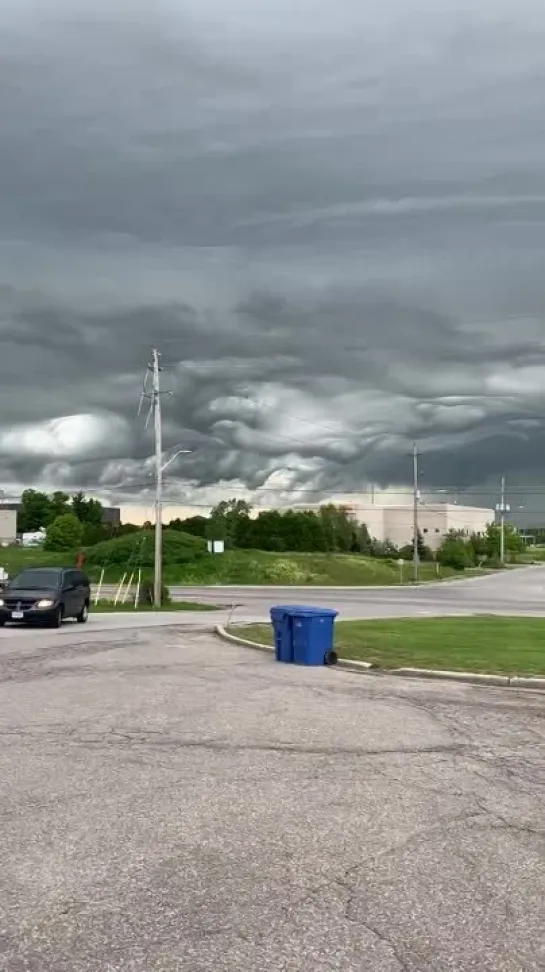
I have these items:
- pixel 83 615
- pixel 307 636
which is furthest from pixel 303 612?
pixel 83 615

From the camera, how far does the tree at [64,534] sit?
405 feet

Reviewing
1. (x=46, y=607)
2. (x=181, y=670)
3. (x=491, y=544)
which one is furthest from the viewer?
(x=491, y=544)

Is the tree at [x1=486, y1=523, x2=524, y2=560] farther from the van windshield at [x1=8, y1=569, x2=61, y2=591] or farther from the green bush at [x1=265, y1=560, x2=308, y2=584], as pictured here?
the van windshield at [x1=8, y1=569, x2=61, y2=591]

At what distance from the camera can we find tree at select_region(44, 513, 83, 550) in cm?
12338

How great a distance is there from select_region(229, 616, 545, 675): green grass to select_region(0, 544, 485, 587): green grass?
4575 centimetres

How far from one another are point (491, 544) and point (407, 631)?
13710 centimetres

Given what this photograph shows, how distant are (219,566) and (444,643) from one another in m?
58.3

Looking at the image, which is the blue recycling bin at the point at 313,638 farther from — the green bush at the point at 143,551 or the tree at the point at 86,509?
the tree at the point at 86,509

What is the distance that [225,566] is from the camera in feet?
258

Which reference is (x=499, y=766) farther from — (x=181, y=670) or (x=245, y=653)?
(x=245, y=653)

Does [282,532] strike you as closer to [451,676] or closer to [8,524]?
[8,524]

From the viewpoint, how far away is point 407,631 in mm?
24219

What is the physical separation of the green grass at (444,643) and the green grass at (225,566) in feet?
150

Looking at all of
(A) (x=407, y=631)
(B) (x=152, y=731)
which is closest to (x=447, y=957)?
(B) (x=152, y=731)
